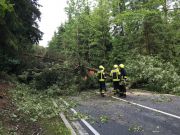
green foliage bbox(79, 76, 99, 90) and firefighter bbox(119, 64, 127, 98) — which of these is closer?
firefighter bbox(119, 64, 127, 98)

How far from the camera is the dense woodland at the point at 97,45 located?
22547 mm

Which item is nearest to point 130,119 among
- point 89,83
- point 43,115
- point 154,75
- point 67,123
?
point 67,123

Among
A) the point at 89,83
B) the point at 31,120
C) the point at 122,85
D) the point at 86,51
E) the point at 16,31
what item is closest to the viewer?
the point at 31,120

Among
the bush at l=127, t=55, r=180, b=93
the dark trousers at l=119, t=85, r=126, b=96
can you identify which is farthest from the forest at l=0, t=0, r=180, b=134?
the dark trousers at l=119, t=85, r=126, b=96

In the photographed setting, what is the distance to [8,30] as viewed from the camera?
20.1 m

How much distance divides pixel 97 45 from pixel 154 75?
27445 mm

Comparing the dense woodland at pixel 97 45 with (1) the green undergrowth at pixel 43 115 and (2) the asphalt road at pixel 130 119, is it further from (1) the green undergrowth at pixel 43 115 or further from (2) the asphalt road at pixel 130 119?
(2) the asphalt road at pixel 130 119

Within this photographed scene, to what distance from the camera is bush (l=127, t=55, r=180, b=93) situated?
22281 millimetres

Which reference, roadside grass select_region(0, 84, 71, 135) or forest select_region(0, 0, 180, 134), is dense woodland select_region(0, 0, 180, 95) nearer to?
forest select_region(0, 0, 180, 134)

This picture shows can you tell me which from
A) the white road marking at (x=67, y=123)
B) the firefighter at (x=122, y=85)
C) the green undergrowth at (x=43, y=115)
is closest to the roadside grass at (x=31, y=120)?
the green undergrowth at (x=43, y=115)

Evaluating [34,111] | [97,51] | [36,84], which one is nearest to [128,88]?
[36,84]

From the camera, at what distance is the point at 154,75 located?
24.0 m

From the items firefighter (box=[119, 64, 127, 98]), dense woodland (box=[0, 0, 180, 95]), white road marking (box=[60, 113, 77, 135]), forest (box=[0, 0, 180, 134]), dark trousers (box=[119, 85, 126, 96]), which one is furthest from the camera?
dense woodland (box=[0, 0, 180, 95])

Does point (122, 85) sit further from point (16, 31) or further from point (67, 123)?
point (16, 31)
